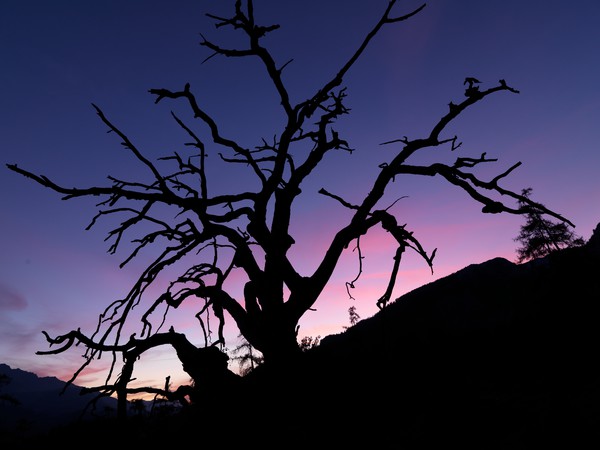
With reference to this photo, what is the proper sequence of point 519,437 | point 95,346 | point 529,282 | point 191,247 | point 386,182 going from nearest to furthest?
1. point 519,437
2. point 95,346
3. point 386,182
4. point 191,247
5. point 529,282

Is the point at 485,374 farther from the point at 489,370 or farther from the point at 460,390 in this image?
the point at 460,390

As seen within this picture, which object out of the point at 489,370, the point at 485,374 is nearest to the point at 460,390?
the point at 485,374

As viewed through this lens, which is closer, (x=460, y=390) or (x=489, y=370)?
(x=460, y=390)

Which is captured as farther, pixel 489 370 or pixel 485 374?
pixel 489 370

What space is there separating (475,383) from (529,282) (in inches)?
307

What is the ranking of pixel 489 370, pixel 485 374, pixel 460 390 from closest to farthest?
1. pixel 460 390
2. pixel 485 374
3. pixel 489 370

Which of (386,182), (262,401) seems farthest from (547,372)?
(262,401)

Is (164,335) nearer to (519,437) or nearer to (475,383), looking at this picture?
(519,437)

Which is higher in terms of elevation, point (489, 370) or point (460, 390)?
point (489, 370)

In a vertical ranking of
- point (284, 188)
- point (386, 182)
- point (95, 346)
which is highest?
point (284, 188)

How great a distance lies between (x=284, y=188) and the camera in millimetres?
6070

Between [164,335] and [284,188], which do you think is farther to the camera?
[284,188]

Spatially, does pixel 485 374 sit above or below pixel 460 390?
above

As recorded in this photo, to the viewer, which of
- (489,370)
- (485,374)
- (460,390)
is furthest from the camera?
(489,370)
